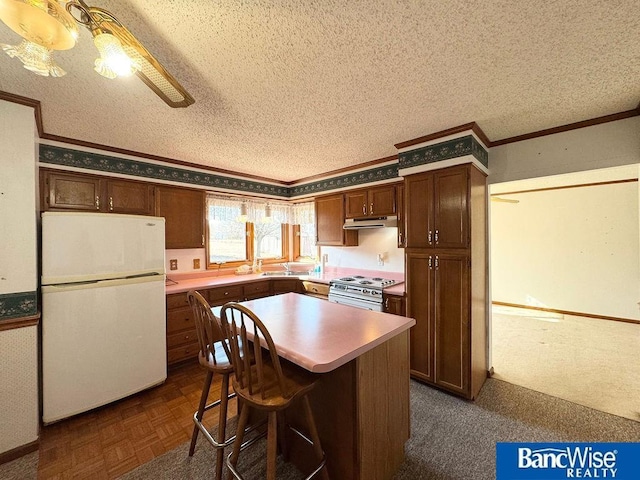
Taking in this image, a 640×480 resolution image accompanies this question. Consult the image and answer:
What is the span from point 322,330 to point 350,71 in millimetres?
1520

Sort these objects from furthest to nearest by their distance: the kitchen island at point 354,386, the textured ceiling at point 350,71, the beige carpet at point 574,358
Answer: the beige carpet at point 574,358 → the kitchen island at point 354,386 → the textured ceiling at point 350,71

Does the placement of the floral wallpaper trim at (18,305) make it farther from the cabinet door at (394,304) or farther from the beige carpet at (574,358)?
the beige carpet at (574,358)

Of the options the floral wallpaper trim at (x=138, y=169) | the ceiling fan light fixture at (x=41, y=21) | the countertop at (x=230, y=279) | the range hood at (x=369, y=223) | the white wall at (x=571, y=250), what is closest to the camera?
the ceiling fan light fixture at (x=41, y=21)

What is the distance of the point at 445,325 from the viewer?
238 centimetres

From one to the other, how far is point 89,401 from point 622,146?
4.75 m

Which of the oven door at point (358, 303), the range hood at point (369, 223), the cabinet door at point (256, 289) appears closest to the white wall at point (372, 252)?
the range hood at point (369, 223)

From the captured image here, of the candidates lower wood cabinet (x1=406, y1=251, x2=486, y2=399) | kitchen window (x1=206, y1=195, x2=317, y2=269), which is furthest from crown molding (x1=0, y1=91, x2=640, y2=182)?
lower wood cabinet (x1=406, y1=251, x2=486, y2=399)

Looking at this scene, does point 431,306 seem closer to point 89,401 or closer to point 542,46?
point 542,46

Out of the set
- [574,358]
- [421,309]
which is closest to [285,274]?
[421,309]

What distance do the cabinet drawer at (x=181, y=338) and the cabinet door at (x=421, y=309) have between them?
2.42m

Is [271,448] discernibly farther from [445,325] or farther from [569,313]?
[569,313]

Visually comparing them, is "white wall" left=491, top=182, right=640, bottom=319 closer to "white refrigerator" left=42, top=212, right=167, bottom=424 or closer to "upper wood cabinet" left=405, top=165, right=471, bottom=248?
"upper wood cabinet" left=405, top=165, right=471, bottom=248

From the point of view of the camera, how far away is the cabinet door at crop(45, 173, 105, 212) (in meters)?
2.40

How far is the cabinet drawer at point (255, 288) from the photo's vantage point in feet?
11.4
